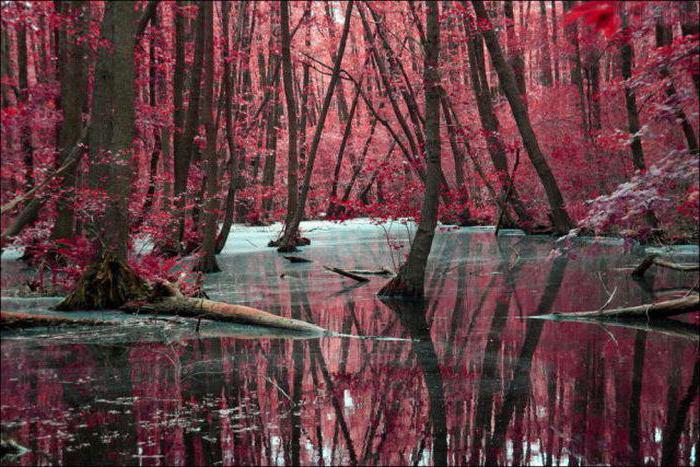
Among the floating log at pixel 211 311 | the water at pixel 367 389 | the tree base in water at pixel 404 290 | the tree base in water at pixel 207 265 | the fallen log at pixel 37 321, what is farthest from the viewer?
the tree base in water at pixel 207 265

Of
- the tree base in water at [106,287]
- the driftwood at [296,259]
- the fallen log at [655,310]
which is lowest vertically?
the fallen log at [655,310]

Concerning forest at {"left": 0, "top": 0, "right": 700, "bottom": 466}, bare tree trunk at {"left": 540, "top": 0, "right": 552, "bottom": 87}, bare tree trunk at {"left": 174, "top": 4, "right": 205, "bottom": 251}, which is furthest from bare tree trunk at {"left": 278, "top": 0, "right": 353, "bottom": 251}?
bare tree trunk at {"left": 540, "top": 0, "right": 552, "bottom": 87}

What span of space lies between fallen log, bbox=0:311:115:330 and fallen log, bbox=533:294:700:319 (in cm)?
553

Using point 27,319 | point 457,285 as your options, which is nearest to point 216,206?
point 457,285

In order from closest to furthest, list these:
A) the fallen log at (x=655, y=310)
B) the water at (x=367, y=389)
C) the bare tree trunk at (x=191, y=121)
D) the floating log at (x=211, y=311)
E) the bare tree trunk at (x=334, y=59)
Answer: the water at (x=367, y=389), the fallen log at (x=655, y=310), the floating log at (x=211, y=311), the bare tree trunk at (x=191, y=121), the bare tree trunk at (x=334, y=59)

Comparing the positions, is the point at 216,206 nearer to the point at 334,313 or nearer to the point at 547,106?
the point at 334,313

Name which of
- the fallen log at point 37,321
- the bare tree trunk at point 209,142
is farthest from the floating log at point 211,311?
the bare tree trunk at point 209,142

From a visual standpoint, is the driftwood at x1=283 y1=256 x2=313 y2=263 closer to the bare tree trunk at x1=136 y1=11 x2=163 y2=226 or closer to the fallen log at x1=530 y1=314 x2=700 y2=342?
the bare tree trunk at x1=136 y1=11 x2=163 y2=226

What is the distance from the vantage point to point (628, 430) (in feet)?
13.6

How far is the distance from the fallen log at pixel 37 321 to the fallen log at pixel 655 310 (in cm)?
553

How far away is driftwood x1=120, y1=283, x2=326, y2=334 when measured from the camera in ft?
25.9

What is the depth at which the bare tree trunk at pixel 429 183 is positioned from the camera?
9.94 metres

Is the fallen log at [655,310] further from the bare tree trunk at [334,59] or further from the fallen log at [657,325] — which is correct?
the bare tree trunk at [334,59]

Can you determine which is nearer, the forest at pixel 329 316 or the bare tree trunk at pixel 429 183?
the forest at pixel 329 316
